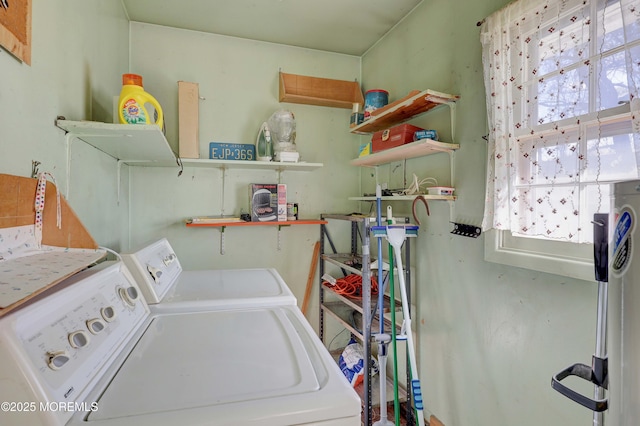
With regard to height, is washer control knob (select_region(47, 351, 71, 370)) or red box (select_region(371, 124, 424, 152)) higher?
Result: red box (select_region(371, 124, 424, 152))

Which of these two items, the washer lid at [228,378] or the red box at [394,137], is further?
the red box at [394,137]

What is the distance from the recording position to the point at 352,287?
2.38 m

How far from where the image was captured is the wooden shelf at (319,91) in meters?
2.63

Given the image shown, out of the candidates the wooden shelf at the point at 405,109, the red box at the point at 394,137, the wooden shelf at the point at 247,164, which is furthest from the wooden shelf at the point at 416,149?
the wooden shelf at the point at 247,164

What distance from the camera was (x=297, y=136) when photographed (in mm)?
2789

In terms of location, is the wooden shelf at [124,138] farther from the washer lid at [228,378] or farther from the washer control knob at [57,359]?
the washer control knob at [57,359]

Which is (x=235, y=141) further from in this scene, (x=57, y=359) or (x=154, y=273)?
(x=57, y=359)

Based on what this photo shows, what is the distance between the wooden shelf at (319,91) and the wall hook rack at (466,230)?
5.08ft

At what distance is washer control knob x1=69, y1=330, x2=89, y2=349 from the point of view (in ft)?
2.12

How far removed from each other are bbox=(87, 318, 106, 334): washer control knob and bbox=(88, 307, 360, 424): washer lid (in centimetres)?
10

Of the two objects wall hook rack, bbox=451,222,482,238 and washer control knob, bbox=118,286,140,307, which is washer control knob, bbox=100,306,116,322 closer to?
washer control knob, bbox=118,286,140,307

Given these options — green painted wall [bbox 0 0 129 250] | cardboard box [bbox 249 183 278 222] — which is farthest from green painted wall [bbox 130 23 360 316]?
green painted wall [bbox 0 0 129 250]

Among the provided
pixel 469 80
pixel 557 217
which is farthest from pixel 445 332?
pixel 469 80

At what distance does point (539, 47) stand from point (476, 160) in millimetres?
544
